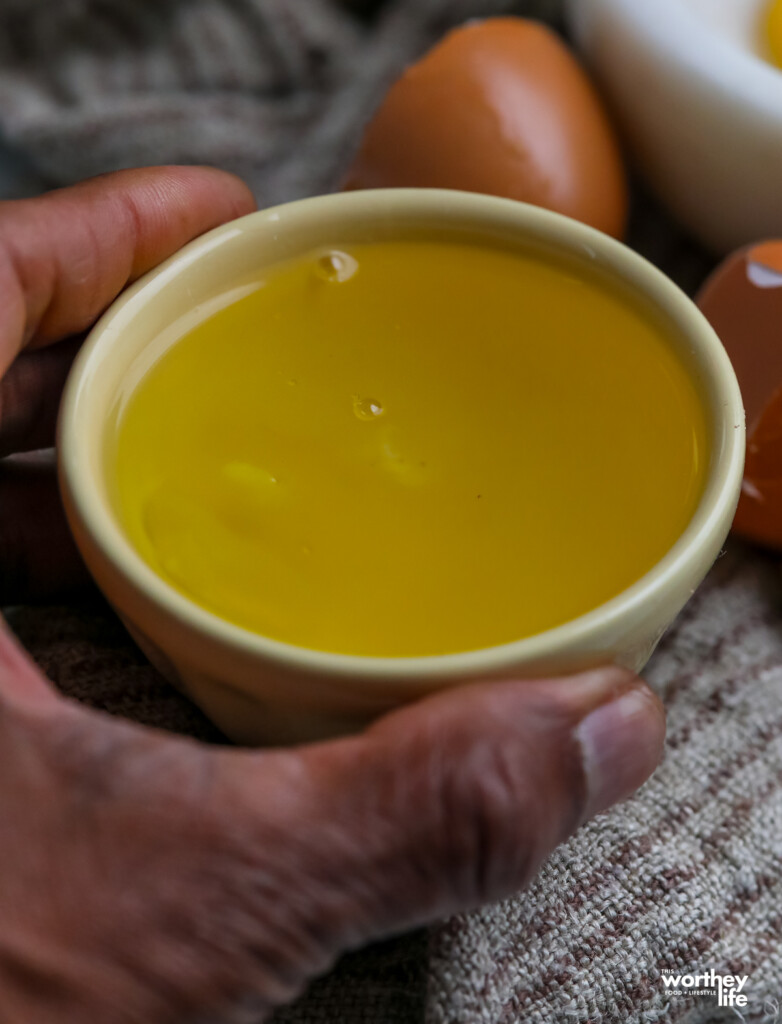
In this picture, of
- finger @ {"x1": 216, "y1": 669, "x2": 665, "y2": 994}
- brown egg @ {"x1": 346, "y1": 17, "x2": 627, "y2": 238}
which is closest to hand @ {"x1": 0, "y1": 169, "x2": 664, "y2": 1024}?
finger @ {"x1": 216, "y1": 669, "x2": 665, "y2": 994}

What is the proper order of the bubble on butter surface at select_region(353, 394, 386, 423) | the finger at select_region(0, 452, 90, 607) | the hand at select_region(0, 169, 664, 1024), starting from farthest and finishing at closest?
the finger at select_region(0, 452, 90, 607) < the bubble on butter surface at select_region(353, 394, 386, 423) < the hand at select_region(0, 169, 664, 1024)

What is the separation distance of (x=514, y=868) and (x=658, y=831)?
0.60 feet

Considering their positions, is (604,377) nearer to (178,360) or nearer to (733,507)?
(733,507)

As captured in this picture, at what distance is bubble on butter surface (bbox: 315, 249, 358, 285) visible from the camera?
52 cm

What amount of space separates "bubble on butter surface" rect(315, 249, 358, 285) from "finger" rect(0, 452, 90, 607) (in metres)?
0.21

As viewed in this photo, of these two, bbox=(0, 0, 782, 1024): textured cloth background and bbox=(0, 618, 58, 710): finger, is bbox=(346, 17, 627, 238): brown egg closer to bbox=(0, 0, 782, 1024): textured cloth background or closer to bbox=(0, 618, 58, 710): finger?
bbox=(0, 0, 782, 1024): textured cloth background

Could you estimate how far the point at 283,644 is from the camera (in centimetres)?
38

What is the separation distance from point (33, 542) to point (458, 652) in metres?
0.30

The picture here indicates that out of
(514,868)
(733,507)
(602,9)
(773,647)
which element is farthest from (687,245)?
(514,868)

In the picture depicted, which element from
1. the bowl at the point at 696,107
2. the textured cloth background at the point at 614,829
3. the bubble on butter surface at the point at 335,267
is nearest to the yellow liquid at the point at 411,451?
the bubble on butter surface at the point at 335,267

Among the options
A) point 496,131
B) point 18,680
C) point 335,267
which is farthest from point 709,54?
point 18,680

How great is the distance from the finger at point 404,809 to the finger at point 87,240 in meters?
0.23

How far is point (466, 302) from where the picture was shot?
20.3 inches

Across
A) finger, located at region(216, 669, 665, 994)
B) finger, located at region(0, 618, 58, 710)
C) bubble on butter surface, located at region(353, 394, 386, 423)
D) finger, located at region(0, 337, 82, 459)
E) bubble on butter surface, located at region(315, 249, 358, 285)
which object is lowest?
finger, located at region(0, 337, 82, 459)
